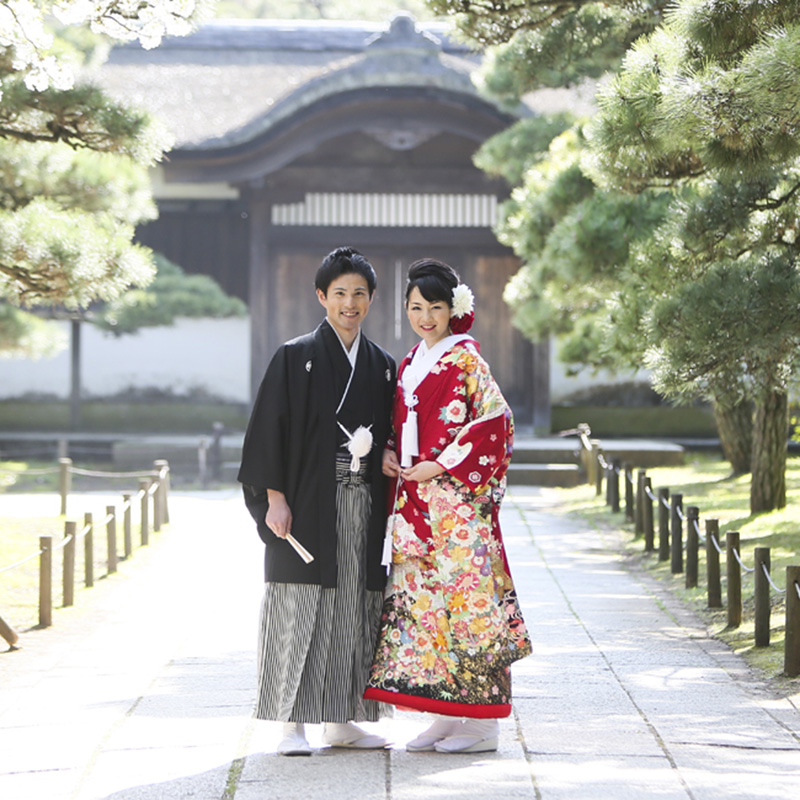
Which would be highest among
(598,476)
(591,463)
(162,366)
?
(162,366)

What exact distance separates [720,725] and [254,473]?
213 cm

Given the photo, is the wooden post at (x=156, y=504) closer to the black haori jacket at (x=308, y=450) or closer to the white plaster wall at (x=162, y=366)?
the white plaster wall at (x=162, y=366)

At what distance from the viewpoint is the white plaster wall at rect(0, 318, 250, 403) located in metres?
17.4

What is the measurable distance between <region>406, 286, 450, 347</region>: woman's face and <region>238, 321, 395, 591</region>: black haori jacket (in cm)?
27

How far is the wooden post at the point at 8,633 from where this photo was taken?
20.8 feet

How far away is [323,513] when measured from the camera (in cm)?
426

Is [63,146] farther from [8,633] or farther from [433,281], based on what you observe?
[433,281]

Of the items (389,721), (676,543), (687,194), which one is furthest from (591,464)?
(389,721)

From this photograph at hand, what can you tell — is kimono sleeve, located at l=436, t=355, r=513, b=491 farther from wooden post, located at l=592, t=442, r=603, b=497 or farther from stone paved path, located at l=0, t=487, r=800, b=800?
wooden post, located at l=592, t=442, r=603, b=497

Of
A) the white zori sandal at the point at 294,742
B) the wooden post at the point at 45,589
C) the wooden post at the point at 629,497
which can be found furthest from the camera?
the wooden post at the point at 629,497

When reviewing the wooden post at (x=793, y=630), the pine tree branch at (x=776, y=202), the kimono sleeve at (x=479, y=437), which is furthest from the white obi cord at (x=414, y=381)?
the pine tree branch at (x=776, y=202)

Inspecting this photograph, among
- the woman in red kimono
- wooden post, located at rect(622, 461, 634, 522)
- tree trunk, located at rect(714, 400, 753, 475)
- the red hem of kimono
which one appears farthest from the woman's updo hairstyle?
tree trunk, located at rect(714, 400, 753, 475)

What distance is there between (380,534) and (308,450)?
422mm

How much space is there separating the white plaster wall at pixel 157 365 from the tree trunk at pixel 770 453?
9271 millimetres
